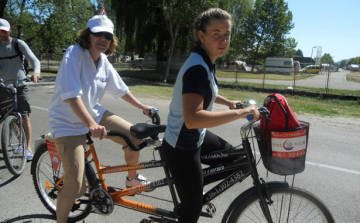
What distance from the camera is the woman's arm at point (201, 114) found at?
1.89 meters

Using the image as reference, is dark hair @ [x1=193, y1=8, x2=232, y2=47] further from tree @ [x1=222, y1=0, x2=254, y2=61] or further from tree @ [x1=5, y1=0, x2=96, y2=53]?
tree @ [x1=222, y1=0, x2=254, y2=61]

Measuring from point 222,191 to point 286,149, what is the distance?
0.69 metres

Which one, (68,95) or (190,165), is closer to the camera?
(190,165)

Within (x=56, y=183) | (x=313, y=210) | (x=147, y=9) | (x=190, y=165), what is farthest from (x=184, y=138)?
(x=147, y=9)

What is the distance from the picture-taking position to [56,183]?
3.07m

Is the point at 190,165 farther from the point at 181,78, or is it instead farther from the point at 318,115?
the point at 318,115

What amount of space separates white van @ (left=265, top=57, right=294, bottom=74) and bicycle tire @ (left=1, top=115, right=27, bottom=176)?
43.0 meters

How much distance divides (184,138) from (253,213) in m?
0.90

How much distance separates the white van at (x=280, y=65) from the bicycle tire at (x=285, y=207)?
143ft

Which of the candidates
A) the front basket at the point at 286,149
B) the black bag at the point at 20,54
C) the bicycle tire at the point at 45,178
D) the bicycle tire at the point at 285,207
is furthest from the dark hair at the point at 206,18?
the black bag at the point at 20,54

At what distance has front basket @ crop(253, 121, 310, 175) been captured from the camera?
6.49 feet

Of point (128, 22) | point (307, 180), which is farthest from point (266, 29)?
point (307, 180)

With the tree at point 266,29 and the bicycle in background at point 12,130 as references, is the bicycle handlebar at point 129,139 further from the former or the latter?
the tree at point 266,29

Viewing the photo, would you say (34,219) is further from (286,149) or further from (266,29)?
(266,29)
